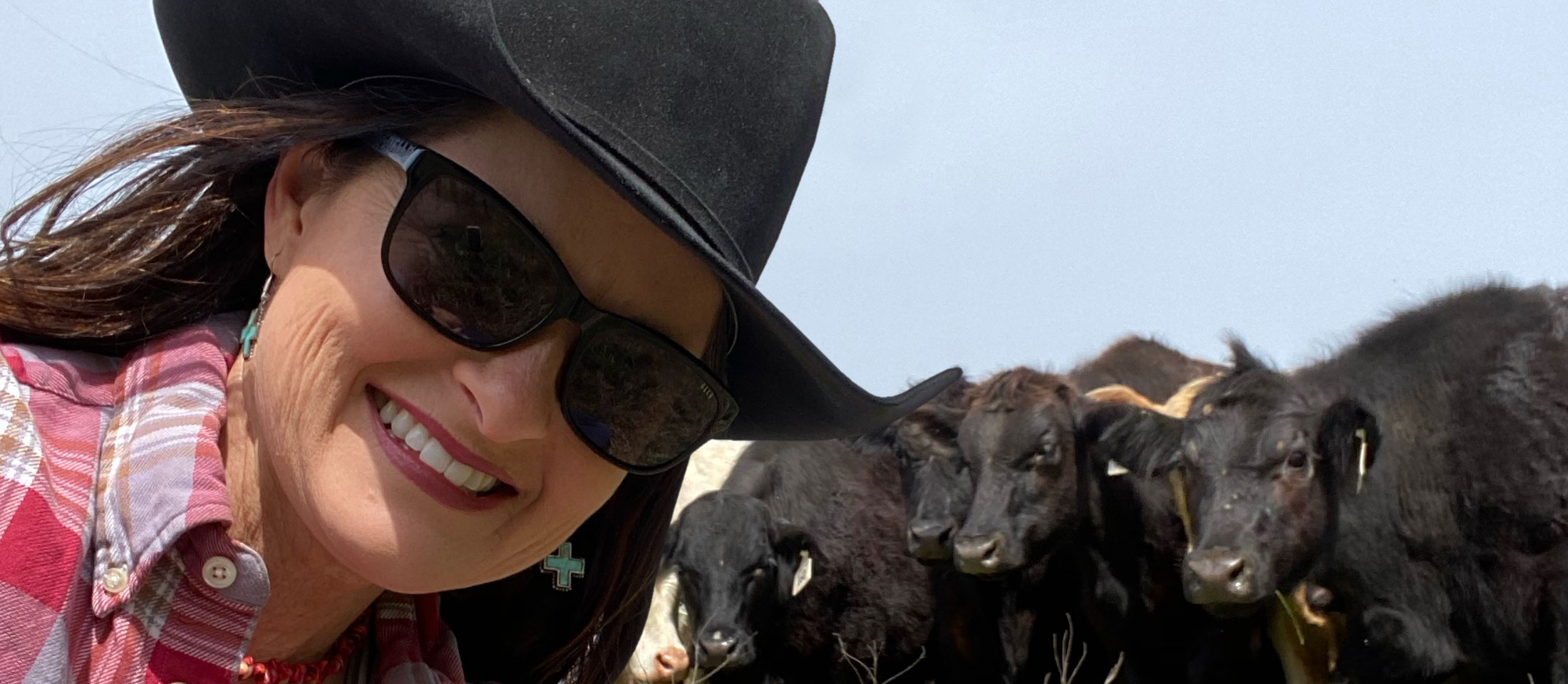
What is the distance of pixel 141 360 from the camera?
1842 millimetres

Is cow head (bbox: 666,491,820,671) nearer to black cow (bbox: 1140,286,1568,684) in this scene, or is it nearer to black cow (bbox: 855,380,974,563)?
black cow (bbox: 855,380,974,563)

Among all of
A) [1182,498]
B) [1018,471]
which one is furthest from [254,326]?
[1018,471]

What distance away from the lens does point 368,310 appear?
171cm

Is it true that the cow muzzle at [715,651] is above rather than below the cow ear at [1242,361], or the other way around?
below

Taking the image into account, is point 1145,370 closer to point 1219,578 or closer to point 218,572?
point 1219,578

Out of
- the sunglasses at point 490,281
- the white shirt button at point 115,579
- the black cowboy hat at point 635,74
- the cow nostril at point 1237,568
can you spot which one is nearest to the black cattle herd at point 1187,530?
the cow nostril at point 1237,568

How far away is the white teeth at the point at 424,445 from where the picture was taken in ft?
5.66

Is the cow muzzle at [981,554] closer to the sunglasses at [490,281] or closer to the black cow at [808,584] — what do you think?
the black cow at [808,584]

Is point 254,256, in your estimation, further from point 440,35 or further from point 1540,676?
point 1540,676

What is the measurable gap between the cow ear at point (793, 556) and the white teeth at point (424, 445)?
8375 mm

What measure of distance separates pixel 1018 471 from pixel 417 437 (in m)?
7.99

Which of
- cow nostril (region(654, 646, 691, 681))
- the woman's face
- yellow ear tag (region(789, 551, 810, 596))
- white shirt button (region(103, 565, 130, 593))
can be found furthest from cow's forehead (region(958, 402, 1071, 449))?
white shirt button (region(103, 565, 130, 593))

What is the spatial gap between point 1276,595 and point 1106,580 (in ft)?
4.95

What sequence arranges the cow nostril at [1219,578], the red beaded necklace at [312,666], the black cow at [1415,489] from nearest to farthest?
the red beaded necklace at [312,666] → the black cow at [1415,489] → the cow nostril at [1219,578]
